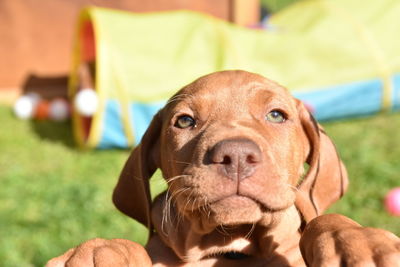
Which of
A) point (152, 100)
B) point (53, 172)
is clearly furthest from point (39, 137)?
point (152, 100)

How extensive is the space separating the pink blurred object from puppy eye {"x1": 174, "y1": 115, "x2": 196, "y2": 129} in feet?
8.69

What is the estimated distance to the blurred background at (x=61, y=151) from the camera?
533 centimetres

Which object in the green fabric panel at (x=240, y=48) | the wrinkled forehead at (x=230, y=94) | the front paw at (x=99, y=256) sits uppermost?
the wrinkled forehead at (x=230, y=94)

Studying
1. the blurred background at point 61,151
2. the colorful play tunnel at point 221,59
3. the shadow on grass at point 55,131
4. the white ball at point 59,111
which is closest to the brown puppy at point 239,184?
the blurred background at point 61,151

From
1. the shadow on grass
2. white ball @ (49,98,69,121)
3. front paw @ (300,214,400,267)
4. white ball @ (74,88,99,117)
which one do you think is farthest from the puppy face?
white ball @ (49,98,69,121)

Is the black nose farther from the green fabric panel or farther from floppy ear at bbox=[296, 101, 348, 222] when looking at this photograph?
the green fabric panel

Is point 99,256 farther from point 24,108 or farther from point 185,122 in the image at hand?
point 24,108

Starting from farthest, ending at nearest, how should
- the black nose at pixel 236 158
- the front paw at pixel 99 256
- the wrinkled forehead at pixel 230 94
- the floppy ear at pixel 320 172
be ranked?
the floppy ear at pixel 320 172 < the wrinkled forehead at pixel 230 94 < the black nose at pixel 236 158 < the front paw at pixel 99 256

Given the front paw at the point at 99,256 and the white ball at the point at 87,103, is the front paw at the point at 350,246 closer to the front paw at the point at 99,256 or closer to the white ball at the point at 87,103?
the front paw at the point at 99,256

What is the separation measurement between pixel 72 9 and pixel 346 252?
8.01 m

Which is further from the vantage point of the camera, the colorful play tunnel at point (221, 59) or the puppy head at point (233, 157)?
the colorful play tunnel at point (221, 59)

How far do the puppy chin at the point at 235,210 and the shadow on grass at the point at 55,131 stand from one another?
17.2 ft

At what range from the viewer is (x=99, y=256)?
2504 mm

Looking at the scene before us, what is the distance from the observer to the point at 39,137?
26.6ft
